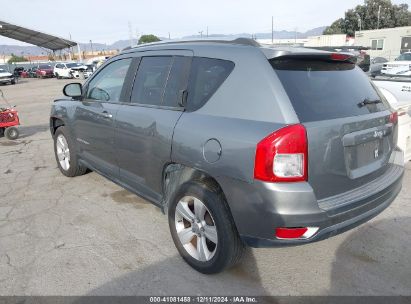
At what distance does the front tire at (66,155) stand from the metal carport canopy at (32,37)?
4167cm

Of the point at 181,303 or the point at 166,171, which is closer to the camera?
the point at 181,303

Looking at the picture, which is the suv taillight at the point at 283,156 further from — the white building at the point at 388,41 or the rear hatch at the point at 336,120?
the white building at the point at 388,41

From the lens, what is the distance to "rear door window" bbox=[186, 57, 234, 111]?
2.76 m

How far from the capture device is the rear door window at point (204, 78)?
276 centimetres

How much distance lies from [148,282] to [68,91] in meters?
2.81

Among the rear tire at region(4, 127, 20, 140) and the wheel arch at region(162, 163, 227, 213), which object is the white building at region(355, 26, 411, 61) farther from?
the wheel arch at region(162, 163, 227, 213)

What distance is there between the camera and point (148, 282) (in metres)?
2.90

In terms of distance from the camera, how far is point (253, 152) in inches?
93.0

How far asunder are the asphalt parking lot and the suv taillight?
3.32ft

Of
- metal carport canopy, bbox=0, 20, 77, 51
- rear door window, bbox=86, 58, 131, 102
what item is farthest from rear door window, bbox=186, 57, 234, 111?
metal carport canopy, bbox=0, 20, 77, 51

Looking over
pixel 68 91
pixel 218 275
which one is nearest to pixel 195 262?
pixel 218 275

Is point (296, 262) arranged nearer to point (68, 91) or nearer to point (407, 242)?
point (407, 242)

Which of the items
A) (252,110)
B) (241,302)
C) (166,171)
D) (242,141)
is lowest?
(241,302)

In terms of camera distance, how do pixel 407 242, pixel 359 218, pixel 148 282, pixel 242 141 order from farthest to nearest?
pixel 407 242
pixel 148 282
pixel 359 218
pixel 242 141
